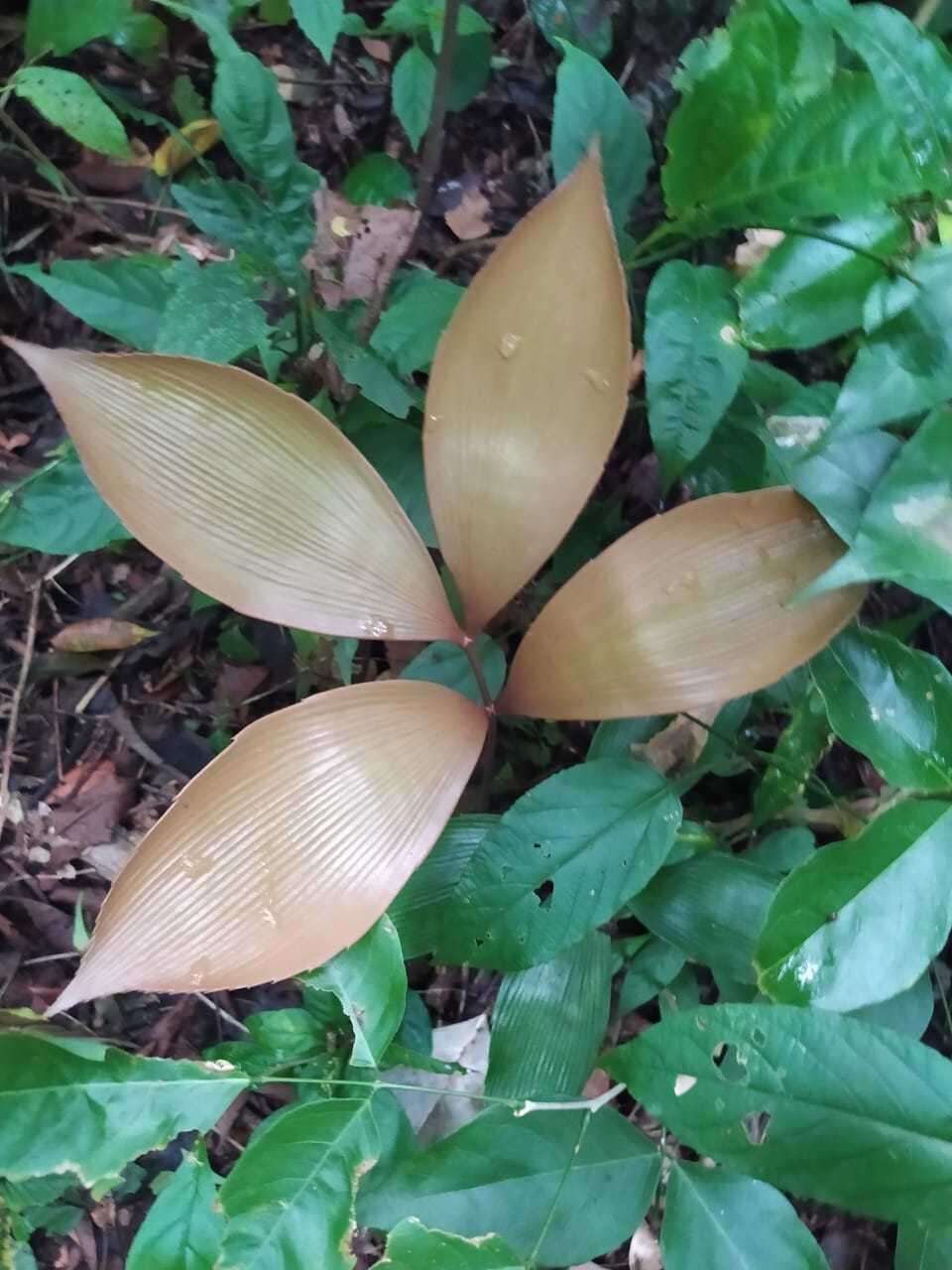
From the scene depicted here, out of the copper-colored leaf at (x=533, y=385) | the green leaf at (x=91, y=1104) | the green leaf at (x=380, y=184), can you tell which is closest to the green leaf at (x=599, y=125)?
the copper-colored leaf at (x=533, y=385)

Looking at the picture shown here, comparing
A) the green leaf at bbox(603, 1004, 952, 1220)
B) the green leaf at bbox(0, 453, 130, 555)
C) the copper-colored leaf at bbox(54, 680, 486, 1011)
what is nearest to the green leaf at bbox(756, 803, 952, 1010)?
the green leaf at bbox(603, 1004, 952, 1220)

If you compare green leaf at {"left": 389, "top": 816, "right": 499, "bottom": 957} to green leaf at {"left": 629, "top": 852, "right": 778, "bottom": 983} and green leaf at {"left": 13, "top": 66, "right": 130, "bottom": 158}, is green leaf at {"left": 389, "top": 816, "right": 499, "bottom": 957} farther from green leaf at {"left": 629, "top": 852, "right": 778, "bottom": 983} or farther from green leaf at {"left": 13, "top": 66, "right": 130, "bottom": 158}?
green leaf at {"left": 13, "top": 66, "right": 130, "bottom": 158}

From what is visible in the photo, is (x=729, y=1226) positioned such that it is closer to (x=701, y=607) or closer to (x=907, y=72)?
(x=701, y=607)

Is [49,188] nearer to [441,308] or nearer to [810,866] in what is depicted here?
[441,308]

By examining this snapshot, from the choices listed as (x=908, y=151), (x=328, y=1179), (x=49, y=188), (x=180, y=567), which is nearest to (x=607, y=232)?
(x=908, y=151)

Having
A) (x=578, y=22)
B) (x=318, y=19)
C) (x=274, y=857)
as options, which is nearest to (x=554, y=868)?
(x=274, y=857)
